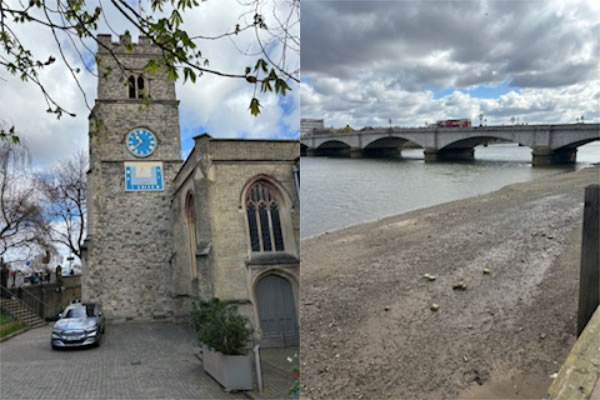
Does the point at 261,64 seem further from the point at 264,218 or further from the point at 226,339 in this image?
the point at 226,339

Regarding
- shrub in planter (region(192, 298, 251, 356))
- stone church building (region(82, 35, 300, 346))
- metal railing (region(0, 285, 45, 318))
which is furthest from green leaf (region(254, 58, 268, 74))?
metal railing (region(0, 285, 45, 318))

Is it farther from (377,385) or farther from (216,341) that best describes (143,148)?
(377,385)

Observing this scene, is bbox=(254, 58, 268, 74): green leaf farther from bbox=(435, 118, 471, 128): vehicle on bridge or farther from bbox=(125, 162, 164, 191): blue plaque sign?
bbox=(435, 118, 471, 128): vehicle on bridge

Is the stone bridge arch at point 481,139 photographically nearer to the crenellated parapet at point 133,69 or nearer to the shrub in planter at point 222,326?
the shrub in planter at point 222,326

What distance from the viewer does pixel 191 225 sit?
374 centimetres

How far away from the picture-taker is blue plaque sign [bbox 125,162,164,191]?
4.18 m

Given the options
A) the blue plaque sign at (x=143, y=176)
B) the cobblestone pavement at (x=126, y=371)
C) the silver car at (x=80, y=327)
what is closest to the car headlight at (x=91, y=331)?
the silver car at (x=80, y=327)

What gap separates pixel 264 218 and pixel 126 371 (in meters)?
3.97

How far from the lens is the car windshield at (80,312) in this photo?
723 centimetres

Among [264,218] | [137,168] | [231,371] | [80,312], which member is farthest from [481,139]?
[264,218]

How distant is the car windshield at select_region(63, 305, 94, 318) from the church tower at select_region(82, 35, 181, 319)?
4.18 feet

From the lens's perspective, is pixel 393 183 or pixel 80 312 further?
pixel 393 183

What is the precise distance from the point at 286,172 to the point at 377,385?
1137mm

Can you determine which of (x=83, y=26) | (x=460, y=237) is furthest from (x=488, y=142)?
(x=83, y=26)
